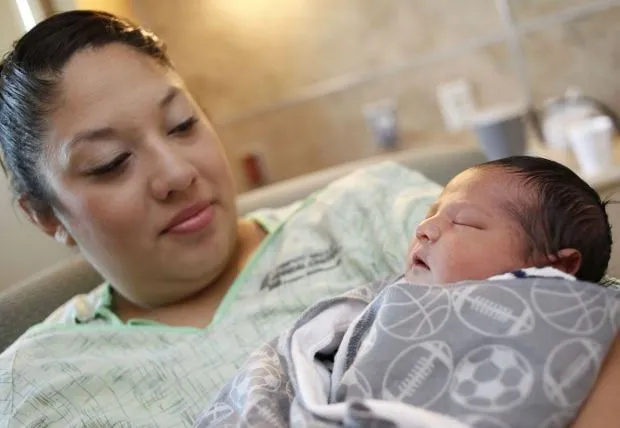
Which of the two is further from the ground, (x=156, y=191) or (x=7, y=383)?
(x=156, y=191)

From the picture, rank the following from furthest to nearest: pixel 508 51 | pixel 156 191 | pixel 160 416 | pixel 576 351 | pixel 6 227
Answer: pixel 508 51, pixel 6 227, pixel 156 191, pixel 160 416, pixel 576 351

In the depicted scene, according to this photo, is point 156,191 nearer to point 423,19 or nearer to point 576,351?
point 576,351

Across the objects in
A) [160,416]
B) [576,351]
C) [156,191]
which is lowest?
[160,416]

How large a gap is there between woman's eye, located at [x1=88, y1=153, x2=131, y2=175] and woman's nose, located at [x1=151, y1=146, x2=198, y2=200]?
0.18 feet

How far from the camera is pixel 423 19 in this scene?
80.8 inches

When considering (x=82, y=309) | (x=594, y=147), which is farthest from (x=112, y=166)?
(x=594, y=147)

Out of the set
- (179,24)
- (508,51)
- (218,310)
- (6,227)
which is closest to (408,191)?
(218,310)

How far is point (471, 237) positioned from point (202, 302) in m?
0.56

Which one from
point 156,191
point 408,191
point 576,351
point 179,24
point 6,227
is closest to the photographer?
point 576,351

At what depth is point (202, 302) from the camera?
3.73 ft

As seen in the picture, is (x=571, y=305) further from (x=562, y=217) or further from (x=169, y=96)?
(x=169, y=96)

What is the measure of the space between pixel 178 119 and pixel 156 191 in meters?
0.13

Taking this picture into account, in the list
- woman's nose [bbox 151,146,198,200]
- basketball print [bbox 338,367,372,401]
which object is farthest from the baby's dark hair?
woman's nose [bbox 151,146,198,200]

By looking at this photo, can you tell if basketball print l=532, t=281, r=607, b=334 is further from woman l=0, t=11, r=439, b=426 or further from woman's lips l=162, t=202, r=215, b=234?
woman's lips l=162, t=202, r=215, b=234
